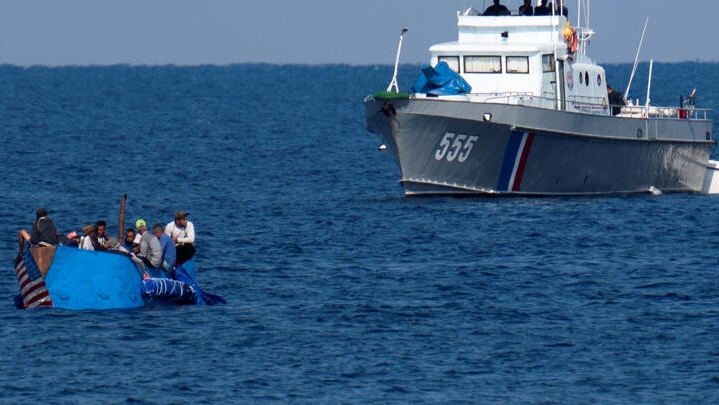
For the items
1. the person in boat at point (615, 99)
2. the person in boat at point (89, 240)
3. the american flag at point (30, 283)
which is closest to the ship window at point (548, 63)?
the person in boat at point (615, 99)

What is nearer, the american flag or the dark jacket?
the american flag

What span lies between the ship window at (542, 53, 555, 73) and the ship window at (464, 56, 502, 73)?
132 cm

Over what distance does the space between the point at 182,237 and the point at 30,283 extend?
3.34 m

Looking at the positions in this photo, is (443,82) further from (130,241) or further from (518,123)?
(130,241)

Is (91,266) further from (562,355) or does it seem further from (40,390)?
(562,355)

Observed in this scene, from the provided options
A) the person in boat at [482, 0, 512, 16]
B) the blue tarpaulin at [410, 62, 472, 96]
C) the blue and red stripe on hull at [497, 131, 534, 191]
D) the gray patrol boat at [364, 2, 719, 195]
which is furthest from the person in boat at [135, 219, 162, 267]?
the person in boat at [482, 0, 512, 16]

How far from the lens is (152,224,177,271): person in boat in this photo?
28.9 metres

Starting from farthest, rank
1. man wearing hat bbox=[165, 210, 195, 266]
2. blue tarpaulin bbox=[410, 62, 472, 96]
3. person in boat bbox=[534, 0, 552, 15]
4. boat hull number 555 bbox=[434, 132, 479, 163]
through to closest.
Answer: person in boat bbox=[534, 0, 552, 15] < blue tarpaulin bbox=[410, 62, 472, 96] < boat hull number 555 bbox=[434, 132, 479, 163] < man wearing hat bbox=[165, 210, 195, 266]

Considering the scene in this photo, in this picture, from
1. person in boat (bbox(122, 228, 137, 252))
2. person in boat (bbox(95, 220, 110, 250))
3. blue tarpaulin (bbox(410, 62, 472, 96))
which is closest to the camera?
person in boat (bbox(95, 220, 110, 250))

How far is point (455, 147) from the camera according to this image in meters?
41.5

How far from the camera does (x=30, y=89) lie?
17100cm

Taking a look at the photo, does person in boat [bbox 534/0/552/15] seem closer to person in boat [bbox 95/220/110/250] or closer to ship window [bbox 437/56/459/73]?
ship window [bbox 437/56/459/73]

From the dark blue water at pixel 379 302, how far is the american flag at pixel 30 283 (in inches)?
11.4

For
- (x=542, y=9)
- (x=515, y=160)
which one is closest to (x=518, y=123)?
(x=515, y=160)
